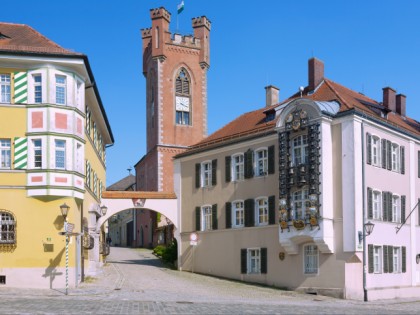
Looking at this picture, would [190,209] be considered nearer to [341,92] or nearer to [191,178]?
[191,178]

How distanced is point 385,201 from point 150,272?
1412 cm

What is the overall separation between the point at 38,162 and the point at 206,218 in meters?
15.4

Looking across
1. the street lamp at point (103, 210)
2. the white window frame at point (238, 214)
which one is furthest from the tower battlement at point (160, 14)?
the white window frame at point (238, 214)

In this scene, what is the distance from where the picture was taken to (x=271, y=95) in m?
46.8

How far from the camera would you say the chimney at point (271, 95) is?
46781mm

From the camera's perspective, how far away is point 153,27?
68688mm

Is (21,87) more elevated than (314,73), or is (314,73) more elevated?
(314,73)

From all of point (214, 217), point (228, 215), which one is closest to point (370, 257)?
point (228, 215)

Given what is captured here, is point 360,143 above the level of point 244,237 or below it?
above

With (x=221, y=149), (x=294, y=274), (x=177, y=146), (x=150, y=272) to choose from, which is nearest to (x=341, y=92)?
(x=221, y=149)

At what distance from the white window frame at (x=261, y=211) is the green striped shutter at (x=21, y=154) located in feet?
46.1

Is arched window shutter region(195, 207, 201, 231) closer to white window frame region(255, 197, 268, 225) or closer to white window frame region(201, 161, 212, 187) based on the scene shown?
white window frame region(201, 161, 212, 187)

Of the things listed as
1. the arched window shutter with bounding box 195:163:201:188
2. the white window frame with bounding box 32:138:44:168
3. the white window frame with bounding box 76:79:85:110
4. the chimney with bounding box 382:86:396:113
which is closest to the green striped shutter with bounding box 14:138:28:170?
the white window frame with bounding box 32:138:44:168

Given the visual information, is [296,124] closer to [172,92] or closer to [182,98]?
[172,92]
